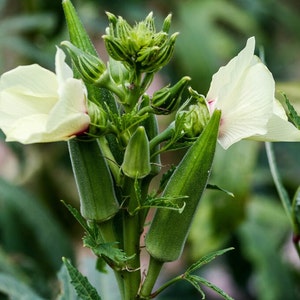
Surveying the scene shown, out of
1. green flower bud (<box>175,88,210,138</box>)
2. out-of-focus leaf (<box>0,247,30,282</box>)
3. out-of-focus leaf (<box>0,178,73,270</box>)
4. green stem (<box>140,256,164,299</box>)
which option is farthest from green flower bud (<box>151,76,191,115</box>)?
out-of-focus leaf (<box>0,178,73,270</box>)

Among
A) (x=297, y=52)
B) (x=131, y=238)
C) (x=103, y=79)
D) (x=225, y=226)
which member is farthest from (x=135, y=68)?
(x=297, y=52)

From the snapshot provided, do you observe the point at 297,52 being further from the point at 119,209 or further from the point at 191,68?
the point at 119,209

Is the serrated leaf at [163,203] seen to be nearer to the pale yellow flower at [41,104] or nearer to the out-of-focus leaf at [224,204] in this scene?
the pale yellow flower at [41,104]

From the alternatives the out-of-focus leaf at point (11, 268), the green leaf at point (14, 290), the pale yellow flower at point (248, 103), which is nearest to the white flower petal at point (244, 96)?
the pale yellow flower at point (248, 103)

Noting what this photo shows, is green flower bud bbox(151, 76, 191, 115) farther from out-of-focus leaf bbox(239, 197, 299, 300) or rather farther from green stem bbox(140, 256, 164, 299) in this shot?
out-of-focus leaf bbox(239, 197, 299, 300)

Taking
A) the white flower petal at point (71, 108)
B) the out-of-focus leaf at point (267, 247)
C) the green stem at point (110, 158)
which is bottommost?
the out-of-focus leaf at point (267, 247)
